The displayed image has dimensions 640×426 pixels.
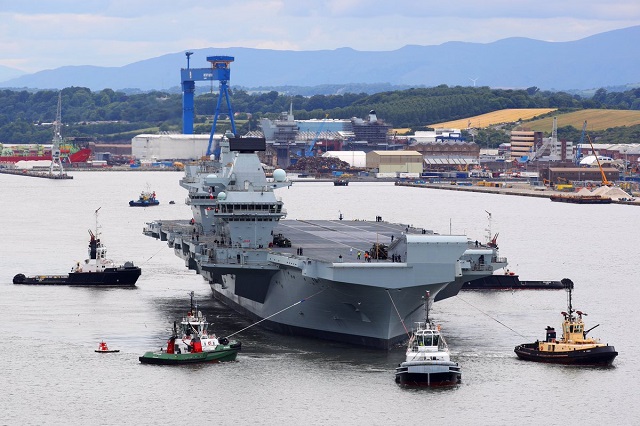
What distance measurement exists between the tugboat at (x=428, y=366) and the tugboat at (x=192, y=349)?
21.2ft

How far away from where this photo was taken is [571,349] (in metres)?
42.9

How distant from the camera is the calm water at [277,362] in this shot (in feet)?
122

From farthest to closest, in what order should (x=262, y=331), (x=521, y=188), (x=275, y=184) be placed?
(x=521, y=188), (x=275, y=184), (x=262, y=331)

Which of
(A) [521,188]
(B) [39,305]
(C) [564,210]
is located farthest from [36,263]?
(A) [521,188]

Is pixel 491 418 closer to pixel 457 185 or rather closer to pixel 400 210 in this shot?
pixel 400 210

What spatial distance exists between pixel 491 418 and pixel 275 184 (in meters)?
20.2

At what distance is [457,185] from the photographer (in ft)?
600

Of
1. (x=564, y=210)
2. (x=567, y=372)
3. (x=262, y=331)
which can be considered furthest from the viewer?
(x=564, y=210)

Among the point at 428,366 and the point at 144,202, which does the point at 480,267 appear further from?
the point at 144,202

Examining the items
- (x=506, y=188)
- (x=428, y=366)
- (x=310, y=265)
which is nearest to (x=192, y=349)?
(x=310, y=265)

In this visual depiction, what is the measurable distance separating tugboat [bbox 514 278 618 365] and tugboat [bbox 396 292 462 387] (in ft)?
13.8

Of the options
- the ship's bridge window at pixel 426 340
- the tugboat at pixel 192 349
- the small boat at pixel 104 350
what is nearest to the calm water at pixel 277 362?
the small boat at pixel 104 350

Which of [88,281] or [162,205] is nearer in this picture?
[88,281]

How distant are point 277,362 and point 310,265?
3340 mm
